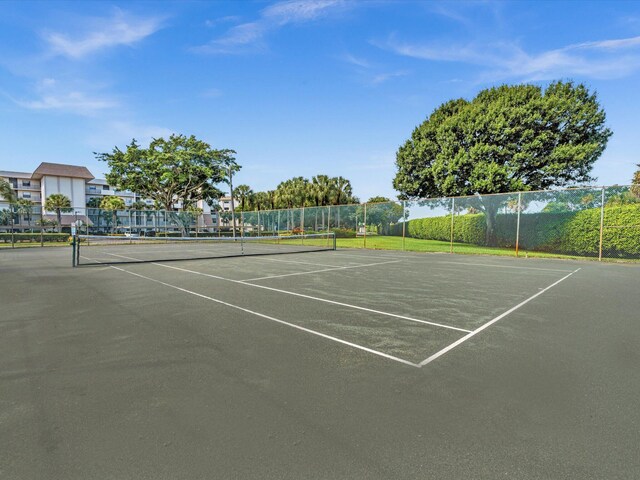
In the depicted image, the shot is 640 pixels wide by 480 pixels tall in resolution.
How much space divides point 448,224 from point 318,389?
25155 millimetres

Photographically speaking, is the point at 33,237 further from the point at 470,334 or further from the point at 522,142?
the point at 522,142

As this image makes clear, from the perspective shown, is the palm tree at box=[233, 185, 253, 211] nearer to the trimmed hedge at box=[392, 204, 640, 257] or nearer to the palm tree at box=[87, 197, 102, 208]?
the palm tree at box=[87, 197, 102, 208]

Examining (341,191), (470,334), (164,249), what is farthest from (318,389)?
(341,191)

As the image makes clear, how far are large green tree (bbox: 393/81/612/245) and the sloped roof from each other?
316 ft

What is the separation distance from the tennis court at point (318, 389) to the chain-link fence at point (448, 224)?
12.3m

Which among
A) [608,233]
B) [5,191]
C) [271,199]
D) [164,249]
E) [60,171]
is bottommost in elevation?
[164,249]

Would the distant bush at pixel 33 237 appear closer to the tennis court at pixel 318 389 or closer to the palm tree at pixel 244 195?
the tennis court at pixel 318 389

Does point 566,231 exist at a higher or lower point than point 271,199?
lower

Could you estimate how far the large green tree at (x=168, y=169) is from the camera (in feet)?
134

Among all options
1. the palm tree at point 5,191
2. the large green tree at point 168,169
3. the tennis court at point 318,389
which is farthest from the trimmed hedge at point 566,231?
the palm tree at point 5,191

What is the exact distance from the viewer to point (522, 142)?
83.7 ft

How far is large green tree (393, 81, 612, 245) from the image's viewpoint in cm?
2480

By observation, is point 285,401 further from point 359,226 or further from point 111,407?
point 359,226

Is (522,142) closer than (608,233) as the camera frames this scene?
No
